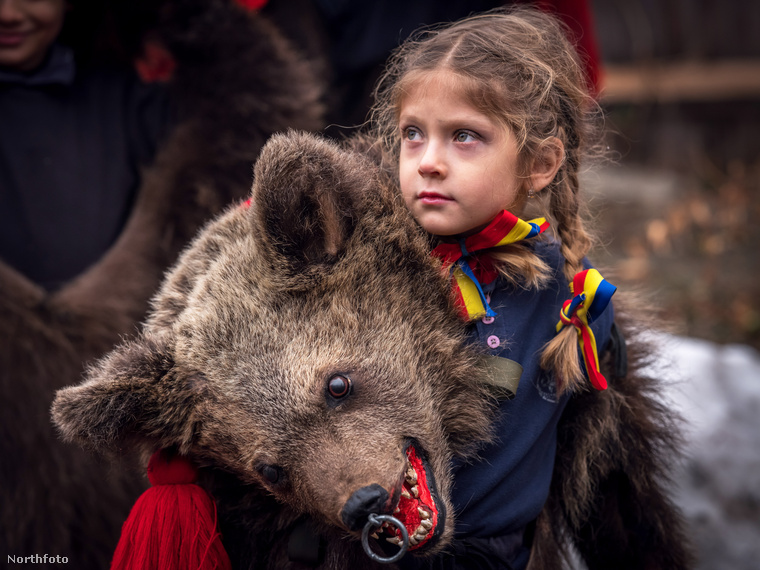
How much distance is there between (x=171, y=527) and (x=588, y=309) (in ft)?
3.07

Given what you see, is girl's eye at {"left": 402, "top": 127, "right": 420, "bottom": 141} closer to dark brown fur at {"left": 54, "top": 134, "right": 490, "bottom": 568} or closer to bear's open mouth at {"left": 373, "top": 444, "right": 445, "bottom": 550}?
dark brown fur at {"left": 54, "top": 134, "right": 490, "bottom": 568}

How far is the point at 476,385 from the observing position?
1367 millimetres

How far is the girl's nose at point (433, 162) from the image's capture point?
1.30 meters

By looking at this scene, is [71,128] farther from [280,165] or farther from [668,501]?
[668,501]

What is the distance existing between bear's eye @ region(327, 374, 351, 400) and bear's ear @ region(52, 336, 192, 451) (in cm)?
27

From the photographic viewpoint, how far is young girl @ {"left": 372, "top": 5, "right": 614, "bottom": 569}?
51.8 inches

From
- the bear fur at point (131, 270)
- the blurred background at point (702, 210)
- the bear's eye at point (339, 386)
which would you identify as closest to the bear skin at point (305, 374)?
the bear's eye at point (339, 386)

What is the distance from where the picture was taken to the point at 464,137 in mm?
1322

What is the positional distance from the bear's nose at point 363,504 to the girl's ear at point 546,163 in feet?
2.35


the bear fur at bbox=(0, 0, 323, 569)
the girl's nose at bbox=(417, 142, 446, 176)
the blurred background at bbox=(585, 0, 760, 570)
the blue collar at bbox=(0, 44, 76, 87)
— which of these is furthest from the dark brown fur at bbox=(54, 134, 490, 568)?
the blurred background at bbox=(585, 0, 760, 570)

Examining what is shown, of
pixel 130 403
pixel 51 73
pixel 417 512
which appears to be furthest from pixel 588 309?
pixel 51 73

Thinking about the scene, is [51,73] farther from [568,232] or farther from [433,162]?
[568,232]

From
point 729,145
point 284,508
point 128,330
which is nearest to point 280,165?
point 284,508

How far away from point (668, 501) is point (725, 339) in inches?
97.7
